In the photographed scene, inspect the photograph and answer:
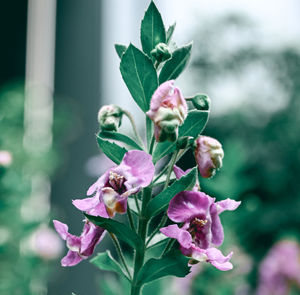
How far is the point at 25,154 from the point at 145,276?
5.53ft

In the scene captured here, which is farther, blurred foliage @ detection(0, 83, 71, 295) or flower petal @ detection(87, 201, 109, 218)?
blurred foliage @ detection(0, 83, 71, 295)

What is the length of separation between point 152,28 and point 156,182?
0.19 metres

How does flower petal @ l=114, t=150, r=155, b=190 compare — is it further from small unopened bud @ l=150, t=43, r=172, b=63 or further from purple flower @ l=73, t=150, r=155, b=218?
small unopened bud @ l=150, t=43, r=172, b=63

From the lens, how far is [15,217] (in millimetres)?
1738

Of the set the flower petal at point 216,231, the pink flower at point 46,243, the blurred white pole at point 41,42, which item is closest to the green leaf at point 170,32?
the flower petal at point 216,231

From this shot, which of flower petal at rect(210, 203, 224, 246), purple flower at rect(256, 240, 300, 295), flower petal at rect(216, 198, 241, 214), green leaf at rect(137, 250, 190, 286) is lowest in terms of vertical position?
purple flower at rect(256, 240, 300, 295)

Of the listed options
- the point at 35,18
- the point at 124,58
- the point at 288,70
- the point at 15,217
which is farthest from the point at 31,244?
the point at 288,70

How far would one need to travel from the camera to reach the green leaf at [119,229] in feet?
1.49

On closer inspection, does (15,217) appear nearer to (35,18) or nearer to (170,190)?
(170,190)

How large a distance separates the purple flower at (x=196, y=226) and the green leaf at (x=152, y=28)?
20 centimetres

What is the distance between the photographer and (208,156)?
486mm

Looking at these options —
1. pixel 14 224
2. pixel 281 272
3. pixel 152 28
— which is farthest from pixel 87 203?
pixel 281 272

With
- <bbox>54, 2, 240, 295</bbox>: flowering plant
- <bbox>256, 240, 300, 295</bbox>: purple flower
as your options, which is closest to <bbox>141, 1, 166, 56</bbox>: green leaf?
<bbox>54, 2, 240, 295</bbox>: flowering plant

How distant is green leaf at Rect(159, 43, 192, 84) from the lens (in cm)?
53
